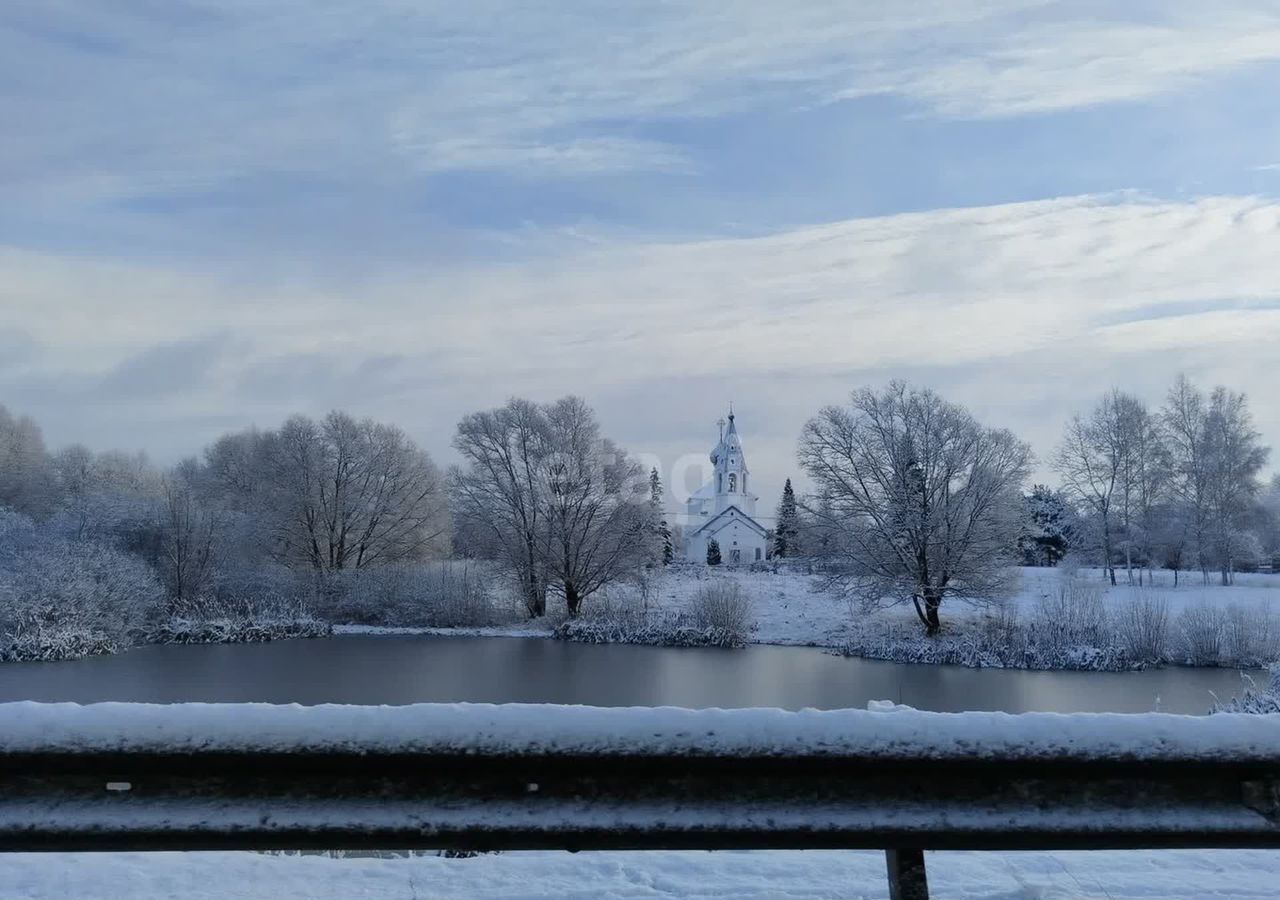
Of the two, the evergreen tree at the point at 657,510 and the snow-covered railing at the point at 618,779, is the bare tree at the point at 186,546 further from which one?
the snow-covered railing at the point at 618,779

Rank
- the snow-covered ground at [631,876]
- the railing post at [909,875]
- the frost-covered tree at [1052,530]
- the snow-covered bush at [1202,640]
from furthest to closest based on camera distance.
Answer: the frost-covered tree at [1052,530], the snow-covered bush at [1202,640], the snow-covered ground at [631,876], the railing post at [909,875]

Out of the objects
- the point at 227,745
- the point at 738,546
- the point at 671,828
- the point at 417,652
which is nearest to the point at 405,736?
the point at 227,745

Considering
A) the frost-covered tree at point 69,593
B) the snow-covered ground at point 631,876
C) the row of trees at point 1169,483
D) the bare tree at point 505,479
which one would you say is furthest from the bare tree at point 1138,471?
the snow-covered ground at point 631,876

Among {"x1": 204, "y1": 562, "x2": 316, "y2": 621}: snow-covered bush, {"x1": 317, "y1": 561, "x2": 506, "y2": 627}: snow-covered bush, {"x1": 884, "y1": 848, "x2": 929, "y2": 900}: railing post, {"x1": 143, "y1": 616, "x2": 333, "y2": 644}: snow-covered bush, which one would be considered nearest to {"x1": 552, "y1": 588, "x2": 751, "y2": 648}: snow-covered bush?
{"x1": 317, "y1": 561, "x2": 506, "y2": 627}: snow-covered bush

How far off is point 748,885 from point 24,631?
33301 mm

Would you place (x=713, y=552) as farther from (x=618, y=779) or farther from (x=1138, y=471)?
(x=618, y=779)

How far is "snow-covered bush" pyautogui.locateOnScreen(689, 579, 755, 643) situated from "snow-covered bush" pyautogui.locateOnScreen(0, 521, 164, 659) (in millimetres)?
19316

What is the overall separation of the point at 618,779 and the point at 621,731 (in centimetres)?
13

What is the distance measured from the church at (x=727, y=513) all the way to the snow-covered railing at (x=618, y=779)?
62939 mm

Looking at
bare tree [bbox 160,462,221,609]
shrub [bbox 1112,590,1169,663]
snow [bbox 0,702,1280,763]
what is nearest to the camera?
snow [bbox 0,702,1280,763]

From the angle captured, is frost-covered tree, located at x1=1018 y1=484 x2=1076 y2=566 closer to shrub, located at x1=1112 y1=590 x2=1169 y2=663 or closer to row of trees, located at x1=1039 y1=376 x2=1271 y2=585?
row of trees, located at x1=1039 y1=376 x2=1271 y2=585

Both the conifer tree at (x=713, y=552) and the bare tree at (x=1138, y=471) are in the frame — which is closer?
the bare tree at (x=1138, y=471)

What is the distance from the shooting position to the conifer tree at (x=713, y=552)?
66.0 metres

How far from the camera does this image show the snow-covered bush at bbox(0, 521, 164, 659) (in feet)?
98.8
